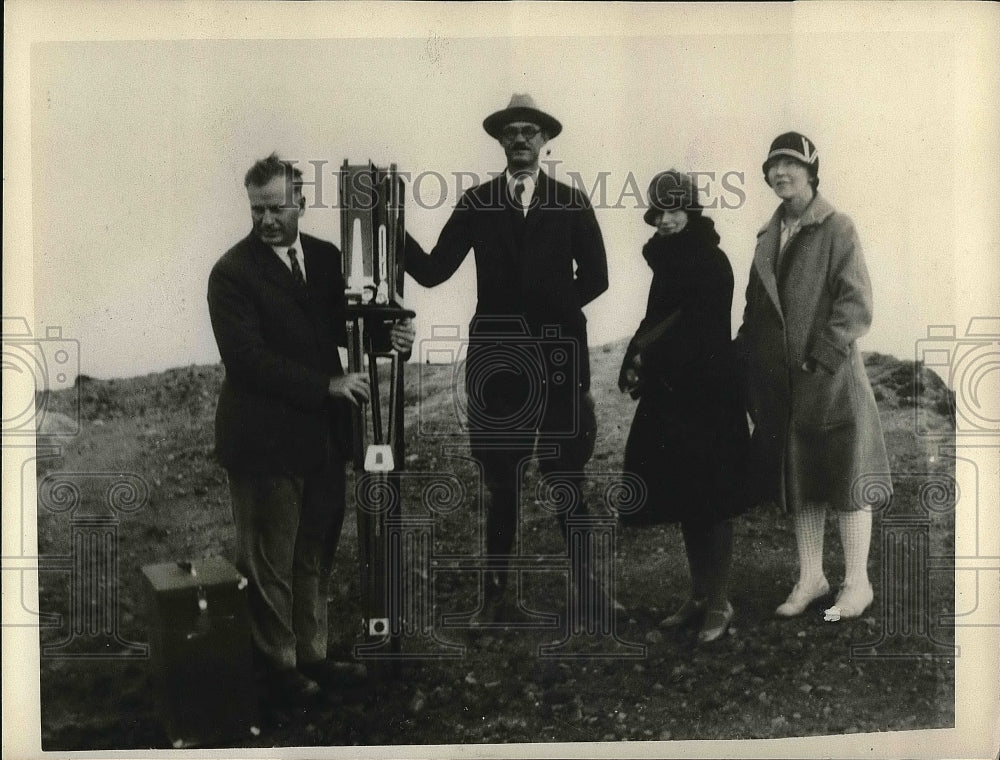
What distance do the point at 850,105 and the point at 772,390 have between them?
126cm

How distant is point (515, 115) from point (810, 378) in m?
1.67

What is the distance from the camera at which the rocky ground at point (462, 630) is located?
12.5 ft

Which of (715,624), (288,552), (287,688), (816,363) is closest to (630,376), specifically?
(816,363)

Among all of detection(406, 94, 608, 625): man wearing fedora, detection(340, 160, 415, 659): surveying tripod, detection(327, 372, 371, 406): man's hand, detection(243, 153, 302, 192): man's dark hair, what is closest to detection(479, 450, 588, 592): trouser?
detection(406, 94, 608, 625): man wearing fedora

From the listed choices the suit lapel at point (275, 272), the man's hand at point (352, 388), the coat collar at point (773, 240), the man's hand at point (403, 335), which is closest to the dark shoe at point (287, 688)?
the man's hand at point (352, 388)

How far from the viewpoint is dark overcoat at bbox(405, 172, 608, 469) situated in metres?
3.83

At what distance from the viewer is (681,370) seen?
3881 mm

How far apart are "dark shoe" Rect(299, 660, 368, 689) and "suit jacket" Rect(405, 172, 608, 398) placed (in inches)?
54.0

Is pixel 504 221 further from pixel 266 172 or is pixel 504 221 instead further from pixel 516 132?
pixel 266 172

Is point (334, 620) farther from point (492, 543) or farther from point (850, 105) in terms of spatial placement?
point (850, 105)

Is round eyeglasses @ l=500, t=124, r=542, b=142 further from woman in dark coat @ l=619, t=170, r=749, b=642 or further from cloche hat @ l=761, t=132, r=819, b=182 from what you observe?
cloche hat @ l=761, t=132, r=819, b=182

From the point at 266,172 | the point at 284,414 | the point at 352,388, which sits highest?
the point at 266,172

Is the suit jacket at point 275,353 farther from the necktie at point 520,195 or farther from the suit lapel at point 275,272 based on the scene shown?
the necktie at point 520,195

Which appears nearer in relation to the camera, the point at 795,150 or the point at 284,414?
the point at 284,414
